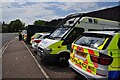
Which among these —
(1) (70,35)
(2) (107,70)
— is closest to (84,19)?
(1) (70,35)

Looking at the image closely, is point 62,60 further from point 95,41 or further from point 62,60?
point 95,41

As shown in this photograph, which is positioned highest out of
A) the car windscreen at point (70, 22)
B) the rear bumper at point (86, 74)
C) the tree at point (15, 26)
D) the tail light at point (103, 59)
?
the car windscreen at point (70, 22)

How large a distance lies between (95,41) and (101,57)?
675mm

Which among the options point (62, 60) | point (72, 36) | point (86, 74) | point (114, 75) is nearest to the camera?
point (114, 75)

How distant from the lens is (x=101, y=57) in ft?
14.9

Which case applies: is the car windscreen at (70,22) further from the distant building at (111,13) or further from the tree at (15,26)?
the tree at (15,26)

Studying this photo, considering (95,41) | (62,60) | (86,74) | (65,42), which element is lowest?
(62,60)

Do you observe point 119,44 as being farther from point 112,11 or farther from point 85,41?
point 112,11

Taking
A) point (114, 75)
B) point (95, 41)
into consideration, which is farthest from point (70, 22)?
point (114, 75)

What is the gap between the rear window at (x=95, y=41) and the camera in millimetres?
4723

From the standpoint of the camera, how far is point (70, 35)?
8.29 m

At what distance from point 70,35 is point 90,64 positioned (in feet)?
11.7

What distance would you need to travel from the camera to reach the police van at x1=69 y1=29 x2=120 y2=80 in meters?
4.48

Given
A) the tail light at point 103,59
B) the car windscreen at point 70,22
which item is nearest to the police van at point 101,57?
the tail light at point 103,59
